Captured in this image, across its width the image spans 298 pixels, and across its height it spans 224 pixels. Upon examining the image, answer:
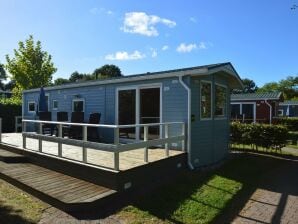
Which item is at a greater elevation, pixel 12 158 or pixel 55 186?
pixel 12 158

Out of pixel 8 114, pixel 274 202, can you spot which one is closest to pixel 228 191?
pixel 274 202

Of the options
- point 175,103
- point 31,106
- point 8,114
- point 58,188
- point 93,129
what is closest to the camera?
point 58,188

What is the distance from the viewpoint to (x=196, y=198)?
603 cm

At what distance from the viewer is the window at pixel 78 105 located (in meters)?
12.1

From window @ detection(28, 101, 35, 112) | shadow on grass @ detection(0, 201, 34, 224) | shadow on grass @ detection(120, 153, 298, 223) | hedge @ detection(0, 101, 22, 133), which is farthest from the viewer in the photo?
hedge @ detection(0, 101, 22, 133)

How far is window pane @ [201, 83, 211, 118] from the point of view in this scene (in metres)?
9.01

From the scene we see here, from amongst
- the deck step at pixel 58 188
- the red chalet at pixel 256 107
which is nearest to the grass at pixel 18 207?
the deck step at pixel 58 188

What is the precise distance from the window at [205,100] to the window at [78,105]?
5.34 metres

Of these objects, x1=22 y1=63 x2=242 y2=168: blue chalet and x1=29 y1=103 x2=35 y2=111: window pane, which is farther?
x1=29 y1=103 x2=35 y2=111: window pane

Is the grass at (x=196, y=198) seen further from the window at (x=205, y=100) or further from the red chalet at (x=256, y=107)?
the red chalet at (x=256, y=107)

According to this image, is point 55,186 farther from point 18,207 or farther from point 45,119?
point 45,119

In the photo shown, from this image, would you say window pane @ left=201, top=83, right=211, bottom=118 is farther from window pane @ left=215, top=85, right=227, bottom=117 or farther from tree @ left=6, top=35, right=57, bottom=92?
tree @ left=6, top=35, right=57, bottom=92

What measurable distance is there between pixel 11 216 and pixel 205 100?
6349 mm

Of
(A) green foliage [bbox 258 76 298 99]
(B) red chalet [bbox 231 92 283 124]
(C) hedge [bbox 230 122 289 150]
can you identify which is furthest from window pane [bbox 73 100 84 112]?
(A) green foliage [bbox 258 76 298 99]
